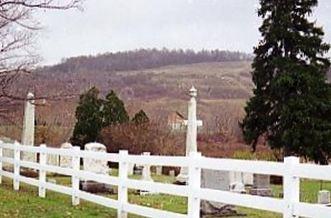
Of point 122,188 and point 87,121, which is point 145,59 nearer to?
point 87,121

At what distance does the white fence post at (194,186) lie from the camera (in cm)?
979

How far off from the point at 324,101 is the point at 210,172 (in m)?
23.9

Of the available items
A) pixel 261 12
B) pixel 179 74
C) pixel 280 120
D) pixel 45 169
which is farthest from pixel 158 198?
pixel 179 74

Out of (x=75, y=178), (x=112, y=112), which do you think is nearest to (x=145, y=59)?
(x=112, y=112)

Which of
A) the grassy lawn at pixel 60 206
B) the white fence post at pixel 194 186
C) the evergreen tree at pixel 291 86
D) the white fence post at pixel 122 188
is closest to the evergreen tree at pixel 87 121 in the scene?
the evergreen tree at pixel 291 86

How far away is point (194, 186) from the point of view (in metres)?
9.96

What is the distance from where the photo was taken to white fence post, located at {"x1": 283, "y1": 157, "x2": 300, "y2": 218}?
25.9 ft

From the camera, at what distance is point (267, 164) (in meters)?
8.54

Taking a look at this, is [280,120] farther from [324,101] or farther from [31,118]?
[31,118]

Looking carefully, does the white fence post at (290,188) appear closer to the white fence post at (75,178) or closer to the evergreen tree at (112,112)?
the white fence post at (75,178)

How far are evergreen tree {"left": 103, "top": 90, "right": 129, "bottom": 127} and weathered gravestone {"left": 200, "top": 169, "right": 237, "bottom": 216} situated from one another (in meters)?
29.8

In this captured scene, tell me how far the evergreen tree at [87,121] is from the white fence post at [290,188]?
35828 mm

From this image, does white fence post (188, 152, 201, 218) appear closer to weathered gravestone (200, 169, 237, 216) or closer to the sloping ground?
the sloping ground

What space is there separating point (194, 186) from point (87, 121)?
34.8 metres
